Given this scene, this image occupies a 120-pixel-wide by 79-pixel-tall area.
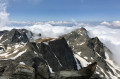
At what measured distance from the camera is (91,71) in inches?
853

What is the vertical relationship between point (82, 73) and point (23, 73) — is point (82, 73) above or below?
above

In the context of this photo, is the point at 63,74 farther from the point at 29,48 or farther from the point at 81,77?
the point at 29,48

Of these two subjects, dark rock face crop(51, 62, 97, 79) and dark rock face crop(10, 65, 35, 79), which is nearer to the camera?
dark rock face crop(51, 62, 97, 79)

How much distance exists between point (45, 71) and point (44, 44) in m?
166

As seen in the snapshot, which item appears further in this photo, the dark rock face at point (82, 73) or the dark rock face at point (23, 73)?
the dark rock face at point (23, 73)

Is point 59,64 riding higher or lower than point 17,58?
lower

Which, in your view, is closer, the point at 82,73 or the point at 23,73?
the point at 82,73

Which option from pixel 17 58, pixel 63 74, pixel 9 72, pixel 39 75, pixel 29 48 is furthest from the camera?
pixel 29 48

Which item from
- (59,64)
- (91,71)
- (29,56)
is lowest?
(59,64)

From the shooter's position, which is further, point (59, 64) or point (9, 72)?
point (59, 64)

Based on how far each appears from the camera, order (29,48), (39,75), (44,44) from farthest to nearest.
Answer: (44,44), (29,48), (39,75)

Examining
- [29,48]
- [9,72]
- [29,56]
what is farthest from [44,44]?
[9,72]

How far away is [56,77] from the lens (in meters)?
24.3

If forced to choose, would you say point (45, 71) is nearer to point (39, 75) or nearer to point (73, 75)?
point (39, 75)
